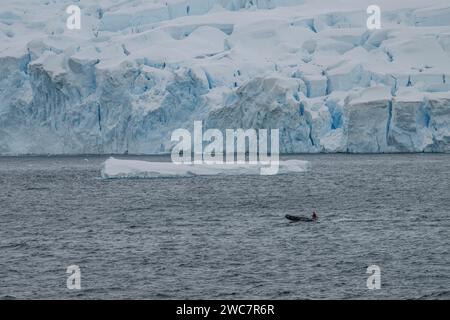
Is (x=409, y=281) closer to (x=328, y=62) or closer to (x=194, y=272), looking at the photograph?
(x=194, y=272)

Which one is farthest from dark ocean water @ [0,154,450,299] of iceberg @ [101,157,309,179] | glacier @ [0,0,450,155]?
glacier @ [0,0,450,155]

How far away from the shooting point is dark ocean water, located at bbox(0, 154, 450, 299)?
19.6 metres

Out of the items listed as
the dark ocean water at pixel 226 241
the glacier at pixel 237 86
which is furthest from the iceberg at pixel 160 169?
the glacier at pixel 237 86

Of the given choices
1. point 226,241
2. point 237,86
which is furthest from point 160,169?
point 237,86

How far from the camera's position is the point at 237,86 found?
263 ft

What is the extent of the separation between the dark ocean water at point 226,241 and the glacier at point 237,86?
19.4m

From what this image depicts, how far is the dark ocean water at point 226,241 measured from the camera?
773 inches

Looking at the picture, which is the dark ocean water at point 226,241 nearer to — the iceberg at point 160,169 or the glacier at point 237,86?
the iceberg at point 160,169

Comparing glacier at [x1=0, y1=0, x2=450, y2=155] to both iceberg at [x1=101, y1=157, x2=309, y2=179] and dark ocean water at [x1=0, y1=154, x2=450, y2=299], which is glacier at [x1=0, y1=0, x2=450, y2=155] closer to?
iceberg at [x1=101, y1=157, x2=309, y2=179]

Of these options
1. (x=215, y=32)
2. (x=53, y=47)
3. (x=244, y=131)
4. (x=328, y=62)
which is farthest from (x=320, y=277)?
(x=215, y=32)

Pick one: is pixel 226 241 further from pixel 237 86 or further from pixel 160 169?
pixel 237 86

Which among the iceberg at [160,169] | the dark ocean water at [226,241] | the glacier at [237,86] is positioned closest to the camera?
the dark ocean water at [226,241]
